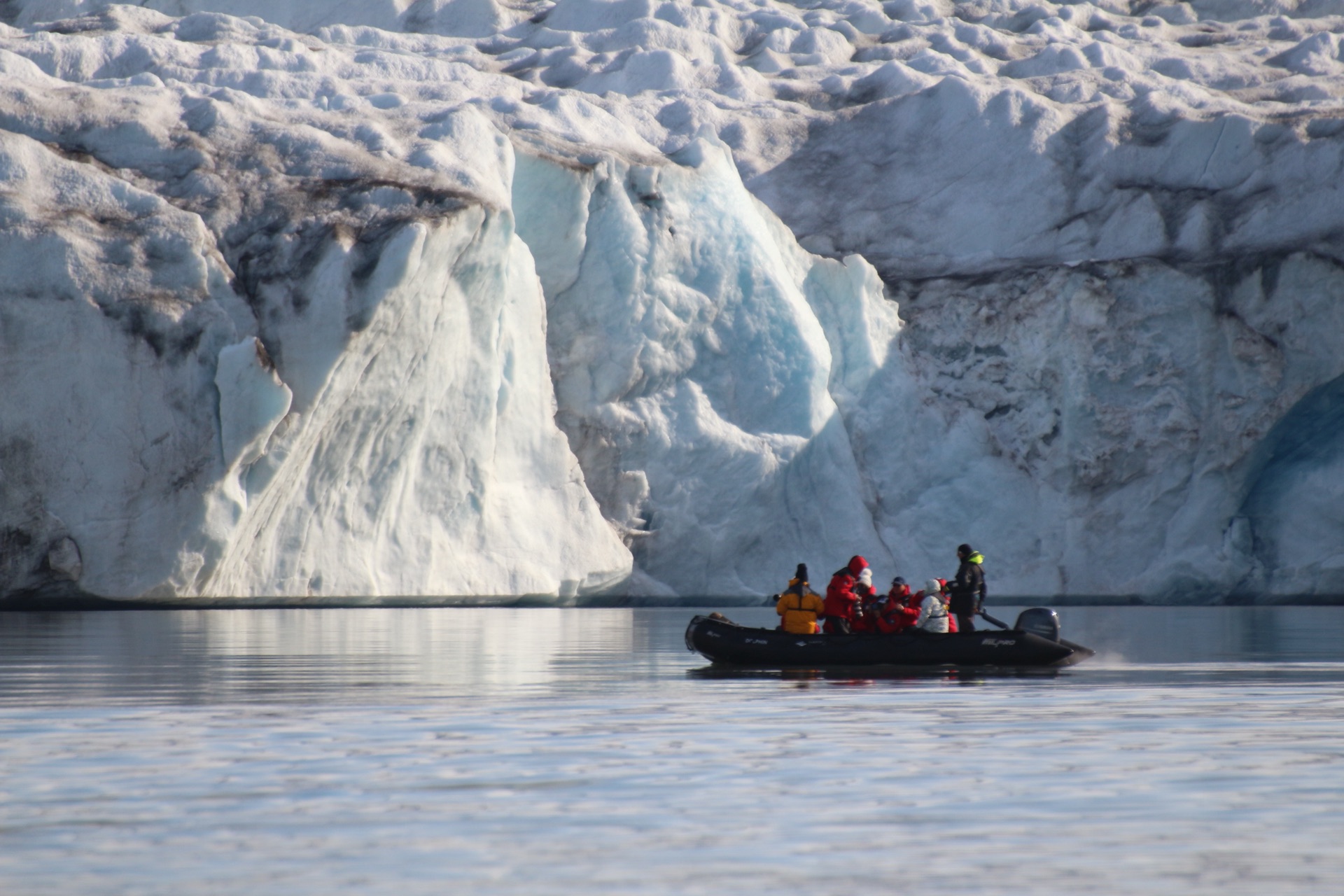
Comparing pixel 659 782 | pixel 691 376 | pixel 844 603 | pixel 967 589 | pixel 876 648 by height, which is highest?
pixel 691 376

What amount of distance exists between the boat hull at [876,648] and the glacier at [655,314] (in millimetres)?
12504

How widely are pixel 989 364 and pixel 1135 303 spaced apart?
3204mm

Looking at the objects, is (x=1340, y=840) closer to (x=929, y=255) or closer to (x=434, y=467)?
(x=434, y=467)

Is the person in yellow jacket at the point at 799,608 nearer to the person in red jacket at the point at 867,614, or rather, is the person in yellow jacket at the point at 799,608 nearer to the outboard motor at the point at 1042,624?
the person in red jacket at the point at 867,614

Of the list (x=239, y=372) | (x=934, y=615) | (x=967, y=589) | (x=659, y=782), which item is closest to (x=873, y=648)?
(x=934, y=615)

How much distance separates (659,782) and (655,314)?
88.7ft

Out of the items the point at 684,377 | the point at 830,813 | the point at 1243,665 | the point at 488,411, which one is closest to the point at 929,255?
the point at 684,377

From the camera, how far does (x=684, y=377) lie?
34781 mm

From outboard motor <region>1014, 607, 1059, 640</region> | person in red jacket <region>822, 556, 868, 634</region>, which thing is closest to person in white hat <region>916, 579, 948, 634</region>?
person in red jacket <region>822, 556, 868, 634</region>

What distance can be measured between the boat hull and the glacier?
41.0ft

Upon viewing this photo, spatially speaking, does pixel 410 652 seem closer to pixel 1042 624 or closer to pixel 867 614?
pixel 867 614

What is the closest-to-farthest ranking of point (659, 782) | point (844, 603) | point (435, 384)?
1. point (659, 782)
2. point (844, 603)
3. point (435, 384)

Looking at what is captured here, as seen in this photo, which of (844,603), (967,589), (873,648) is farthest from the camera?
(967,589)

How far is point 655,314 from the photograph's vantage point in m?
34.2
